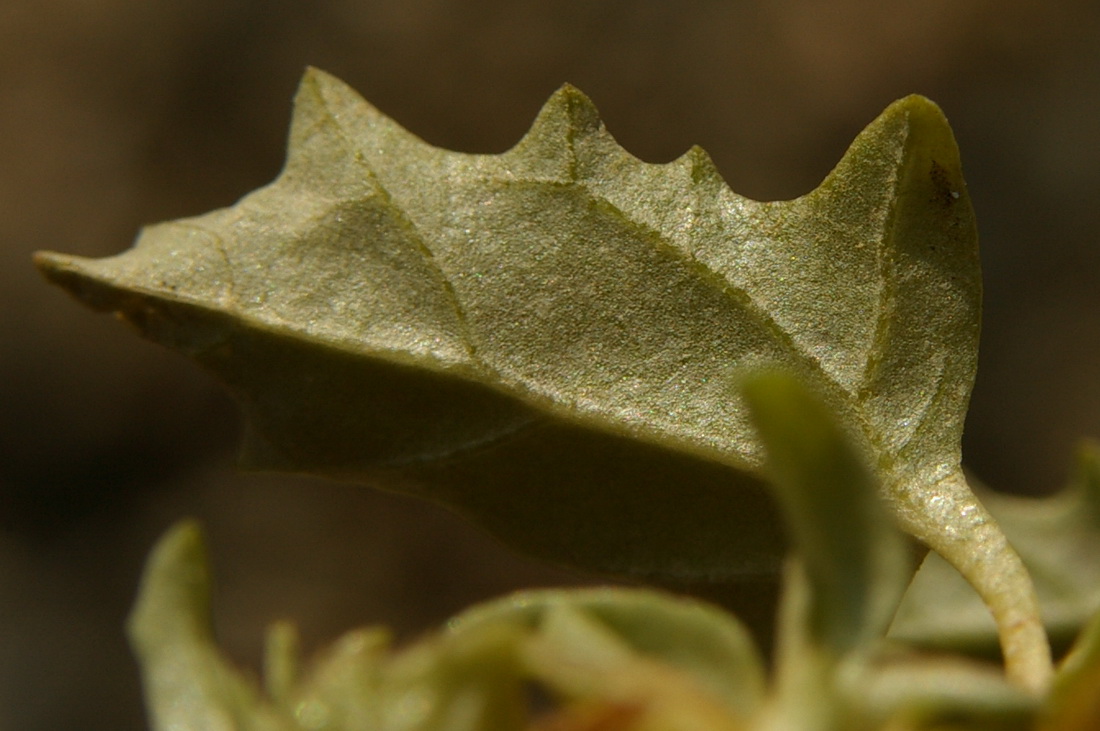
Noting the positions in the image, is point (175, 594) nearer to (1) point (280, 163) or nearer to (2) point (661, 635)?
(2) point (661, 635)

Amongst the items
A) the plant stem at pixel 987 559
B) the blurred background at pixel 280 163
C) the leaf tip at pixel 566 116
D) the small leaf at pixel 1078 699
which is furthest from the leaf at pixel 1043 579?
the blurred background at pixel 280 163

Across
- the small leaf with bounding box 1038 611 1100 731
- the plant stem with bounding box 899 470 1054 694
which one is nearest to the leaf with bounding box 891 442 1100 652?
the plant stem with bounding box 899 470 1054 694

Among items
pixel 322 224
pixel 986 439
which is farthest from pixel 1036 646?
pixel 986 439

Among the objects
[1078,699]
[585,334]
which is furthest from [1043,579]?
[1078,699]

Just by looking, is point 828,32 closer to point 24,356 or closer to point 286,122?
point 286,122

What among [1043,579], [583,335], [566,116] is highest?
[566,116]

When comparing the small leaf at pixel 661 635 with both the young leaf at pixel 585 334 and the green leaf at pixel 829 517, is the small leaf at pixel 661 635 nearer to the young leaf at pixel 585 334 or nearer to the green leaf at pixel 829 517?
the green leaf at pixel 829 517
